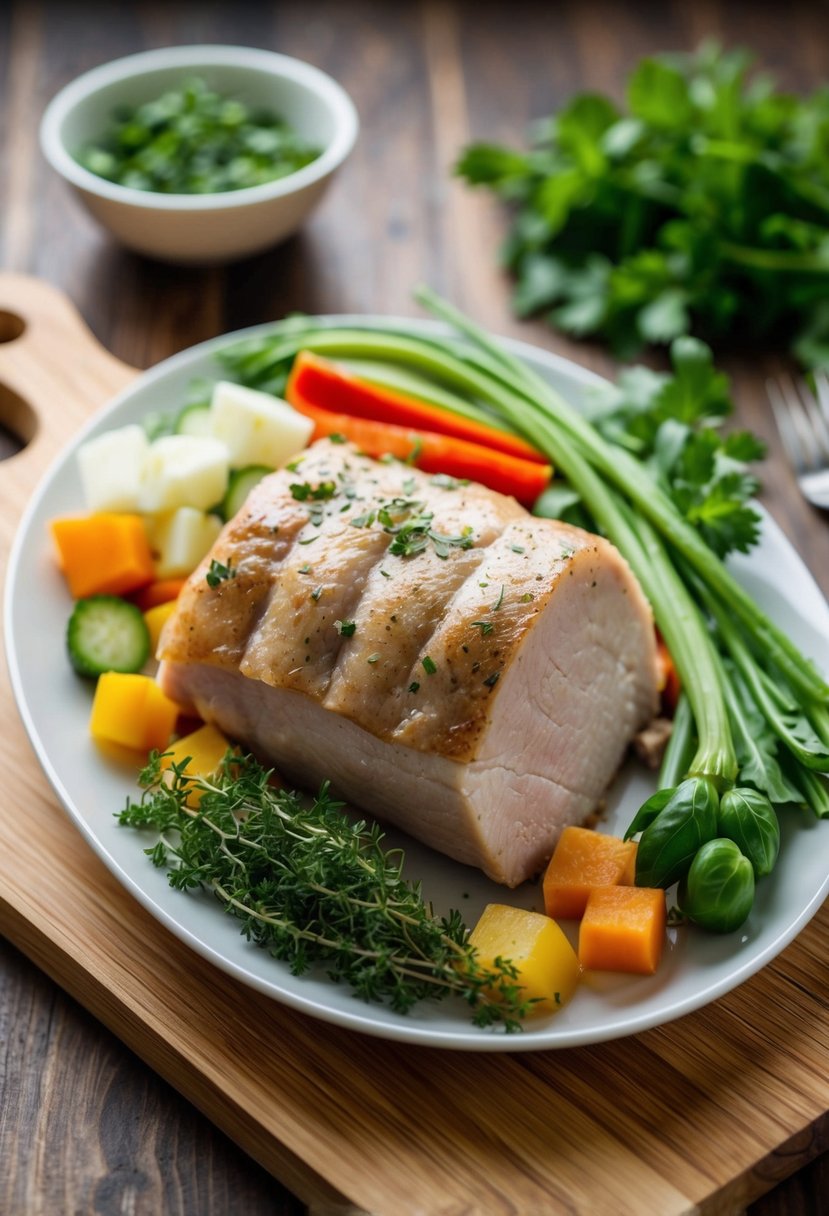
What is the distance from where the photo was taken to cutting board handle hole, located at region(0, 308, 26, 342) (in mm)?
4617

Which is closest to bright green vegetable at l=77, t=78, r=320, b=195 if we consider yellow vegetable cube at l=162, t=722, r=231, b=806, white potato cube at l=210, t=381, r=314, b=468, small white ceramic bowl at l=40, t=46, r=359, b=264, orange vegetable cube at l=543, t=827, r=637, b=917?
small white ceramic bowl at l=40, t=46, r=359, b=264

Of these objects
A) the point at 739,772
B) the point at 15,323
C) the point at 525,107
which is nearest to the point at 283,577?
the point at 739,772

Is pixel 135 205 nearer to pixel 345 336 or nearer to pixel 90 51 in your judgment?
pixel 345 336

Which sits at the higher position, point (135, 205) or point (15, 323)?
point (135, 205)

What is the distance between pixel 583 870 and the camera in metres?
2.97

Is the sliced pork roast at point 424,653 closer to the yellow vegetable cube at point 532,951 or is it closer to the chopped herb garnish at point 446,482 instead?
the chopped herb garnish at point 446,482

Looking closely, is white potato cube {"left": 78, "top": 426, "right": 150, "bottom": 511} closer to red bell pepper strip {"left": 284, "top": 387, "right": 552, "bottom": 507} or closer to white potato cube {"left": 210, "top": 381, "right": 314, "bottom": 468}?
white potato cube {"left": 210, "top": 381, "right": 314, "bottom": 468}

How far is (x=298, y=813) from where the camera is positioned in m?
2.81

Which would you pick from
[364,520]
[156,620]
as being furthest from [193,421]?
[364,520]

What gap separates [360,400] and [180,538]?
775 millimetres

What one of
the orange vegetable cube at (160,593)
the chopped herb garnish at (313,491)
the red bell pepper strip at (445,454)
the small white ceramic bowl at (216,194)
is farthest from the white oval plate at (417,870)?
the small white ceramic bowl at (216,194)

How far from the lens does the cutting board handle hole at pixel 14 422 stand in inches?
172

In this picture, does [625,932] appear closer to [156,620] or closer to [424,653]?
[424,653]

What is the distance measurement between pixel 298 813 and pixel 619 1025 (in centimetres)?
83
